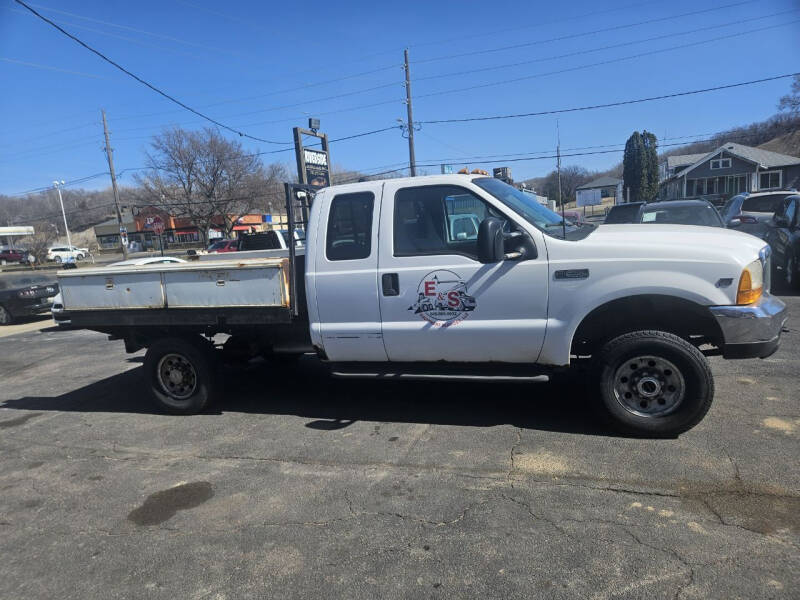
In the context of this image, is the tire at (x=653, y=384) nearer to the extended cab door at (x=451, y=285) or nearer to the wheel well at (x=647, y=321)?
the wheel well at (x=647, y=321)

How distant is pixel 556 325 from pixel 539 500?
1359 mm

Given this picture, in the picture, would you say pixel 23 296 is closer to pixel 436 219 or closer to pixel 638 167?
pixel 436 219

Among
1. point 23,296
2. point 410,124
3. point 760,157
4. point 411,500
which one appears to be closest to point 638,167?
point 760,157

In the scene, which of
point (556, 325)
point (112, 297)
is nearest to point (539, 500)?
point (556, 325)

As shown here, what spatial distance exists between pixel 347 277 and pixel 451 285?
0.93 m

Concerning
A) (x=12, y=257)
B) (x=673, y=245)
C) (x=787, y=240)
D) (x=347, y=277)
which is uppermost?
(x=12, y=257)

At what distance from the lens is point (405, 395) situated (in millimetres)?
5520

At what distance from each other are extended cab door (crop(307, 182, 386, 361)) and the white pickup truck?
12mm

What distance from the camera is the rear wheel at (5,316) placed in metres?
14.8

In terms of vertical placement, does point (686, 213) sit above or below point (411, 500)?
above

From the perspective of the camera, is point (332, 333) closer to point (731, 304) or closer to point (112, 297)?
point (112, 297)

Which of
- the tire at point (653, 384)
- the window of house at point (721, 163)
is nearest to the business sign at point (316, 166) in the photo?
the tire at point (653, 384)

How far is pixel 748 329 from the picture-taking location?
374cm

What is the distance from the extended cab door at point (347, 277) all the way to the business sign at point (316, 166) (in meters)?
13.3
